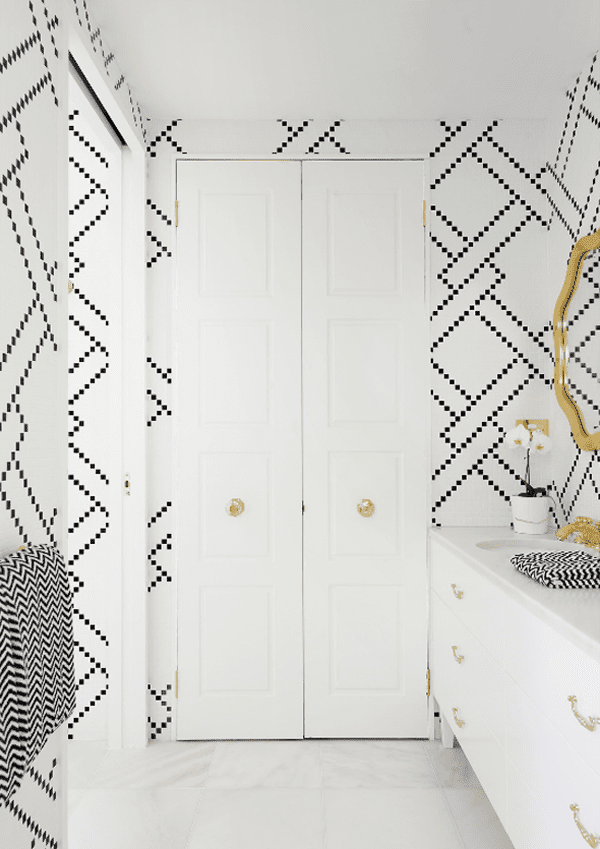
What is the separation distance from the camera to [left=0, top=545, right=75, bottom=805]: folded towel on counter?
1.07 metres

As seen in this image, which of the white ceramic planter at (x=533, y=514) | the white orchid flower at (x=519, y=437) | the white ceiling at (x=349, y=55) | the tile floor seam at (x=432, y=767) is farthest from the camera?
the white orchid flower at (x=519, y=437)

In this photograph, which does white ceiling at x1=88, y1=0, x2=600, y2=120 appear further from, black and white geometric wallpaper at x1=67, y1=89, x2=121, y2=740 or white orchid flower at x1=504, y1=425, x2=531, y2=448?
white orchid flower at x1=504, y1=425, x2=531, y2=448

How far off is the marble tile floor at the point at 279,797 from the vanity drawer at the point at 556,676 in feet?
2.38

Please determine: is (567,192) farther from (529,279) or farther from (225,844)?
(225,844)

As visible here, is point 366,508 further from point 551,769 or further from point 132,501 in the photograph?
point 551,769

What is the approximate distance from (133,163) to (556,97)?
66.8 inches

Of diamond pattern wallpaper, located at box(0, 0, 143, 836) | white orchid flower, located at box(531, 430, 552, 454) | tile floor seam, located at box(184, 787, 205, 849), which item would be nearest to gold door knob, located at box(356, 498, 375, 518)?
white orchid flower, located at box(531, 430, 552, 454)

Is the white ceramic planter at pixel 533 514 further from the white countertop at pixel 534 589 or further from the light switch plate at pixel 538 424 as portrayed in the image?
the light switch plate at pixel 538 424

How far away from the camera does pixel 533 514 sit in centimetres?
233

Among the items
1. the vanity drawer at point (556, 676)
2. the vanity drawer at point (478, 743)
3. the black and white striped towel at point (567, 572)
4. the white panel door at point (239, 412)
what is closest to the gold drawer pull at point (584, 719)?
the vanity drawer at point (556, 676)

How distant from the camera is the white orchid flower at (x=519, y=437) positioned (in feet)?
7.95

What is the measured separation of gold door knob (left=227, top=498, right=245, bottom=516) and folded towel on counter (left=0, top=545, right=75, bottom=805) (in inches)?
46.0

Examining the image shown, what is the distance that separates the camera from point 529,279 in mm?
2527

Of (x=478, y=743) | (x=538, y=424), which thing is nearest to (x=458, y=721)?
(x=478, y=743)
